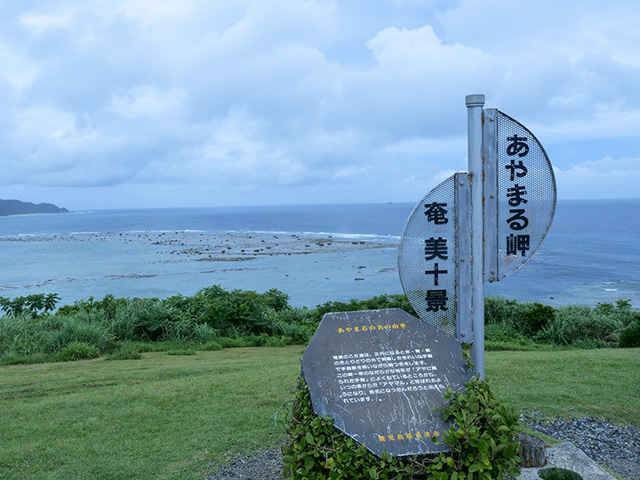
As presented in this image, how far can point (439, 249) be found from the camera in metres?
4.48

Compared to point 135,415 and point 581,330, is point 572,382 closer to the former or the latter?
point 581,330

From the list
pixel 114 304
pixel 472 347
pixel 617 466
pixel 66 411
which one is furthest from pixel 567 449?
pixel 114 304

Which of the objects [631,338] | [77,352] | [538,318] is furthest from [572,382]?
[77,352]

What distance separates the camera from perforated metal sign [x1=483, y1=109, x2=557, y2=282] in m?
4.42

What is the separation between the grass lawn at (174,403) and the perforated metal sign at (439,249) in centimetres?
218

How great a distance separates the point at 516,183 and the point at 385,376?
72.9 inches

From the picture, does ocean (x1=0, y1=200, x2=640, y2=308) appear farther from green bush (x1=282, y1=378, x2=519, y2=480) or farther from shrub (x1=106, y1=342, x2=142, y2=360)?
green bush (x1=282, y1=378, x2=519, y2=480)

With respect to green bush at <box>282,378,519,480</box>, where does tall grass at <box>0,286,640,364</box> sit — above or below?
below

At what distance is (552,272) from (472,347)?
30.8 m

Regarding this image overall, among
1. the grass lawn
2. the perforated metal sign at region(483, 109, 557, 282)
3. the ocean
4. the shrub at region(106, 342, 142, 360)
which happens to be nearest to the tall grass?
the shrub at region(106, 342, 142, 360)

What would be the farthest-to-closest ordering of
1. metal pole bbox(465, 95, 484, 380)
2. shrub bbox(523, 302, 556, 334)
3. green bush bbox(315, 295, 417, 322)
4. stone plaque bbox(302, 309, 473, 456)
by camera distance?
1. green bush bbox(315, 295, 417, 322)
2. shrub bbox(523, 302, 556, 334)
3. metal pole bbox(465, 95, 484, 380)
4. stone plaque bbox(302, 309, 473, 456)

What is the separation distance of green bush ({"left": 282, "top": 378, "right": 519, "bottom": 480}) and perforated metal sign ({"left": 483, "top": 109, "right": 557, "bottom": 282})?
126 centimetres

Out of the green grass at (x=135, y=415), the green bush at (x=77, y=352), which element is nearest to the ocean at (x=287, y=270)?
the green bush at (x=77, y=352)

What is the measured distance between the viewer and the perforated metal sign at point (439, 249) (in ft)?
14.6
